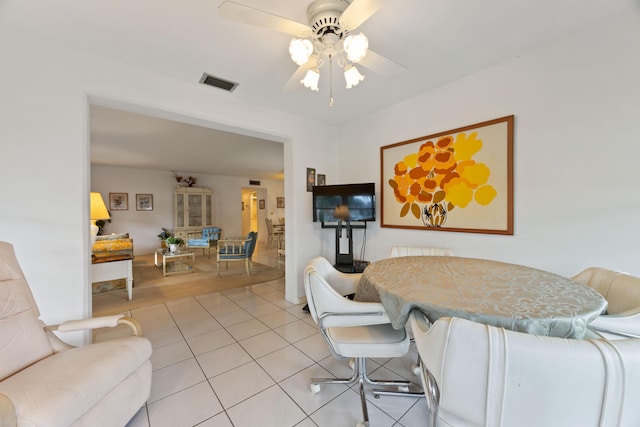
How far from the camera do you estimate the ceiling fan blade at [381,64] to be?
153cm

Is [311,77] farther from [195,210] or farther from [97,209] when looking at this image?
[195,210]

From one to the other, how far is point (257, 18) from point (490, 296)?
5.88 feet

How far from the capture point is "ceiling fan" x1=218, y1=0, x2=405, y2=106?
3.81 feet

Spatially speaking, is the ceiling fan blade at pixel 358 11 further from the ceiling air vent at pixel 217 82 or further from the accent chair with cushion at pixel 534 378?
the ceiling air vent at pixel 217 82

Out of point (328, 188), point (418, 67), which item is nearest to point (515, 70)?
point (418, 67)

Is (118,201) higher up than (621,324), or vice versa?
(118,201)

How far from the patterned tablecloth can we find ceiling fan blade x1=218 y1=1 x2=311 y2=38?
1517mm

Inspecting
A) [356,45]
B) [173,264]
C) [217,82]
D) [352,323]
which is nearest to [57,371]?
[352,323]

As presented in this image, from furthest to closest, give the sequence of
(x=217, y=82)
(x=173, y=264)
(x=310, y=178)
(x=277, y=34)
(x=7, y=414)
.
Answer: (x=173, y=264) → (x=310, y=178) → (x=217, y=82) → (x=277, y=34) → (x=7, y=414)

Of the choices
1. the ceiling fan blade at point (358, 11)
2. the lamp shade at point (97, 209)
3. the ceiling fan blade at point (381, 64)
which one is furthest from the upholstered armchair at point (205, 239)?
the ceiling fan blade at point (358, 11)

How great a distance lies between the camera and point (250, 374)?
1.80 m

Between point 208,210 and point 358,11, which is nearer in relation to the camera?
point 358,11

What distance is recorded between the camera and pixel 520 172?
6.63ft

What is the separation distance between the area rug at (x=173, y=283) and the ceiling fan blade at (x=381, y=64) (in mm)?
3669
